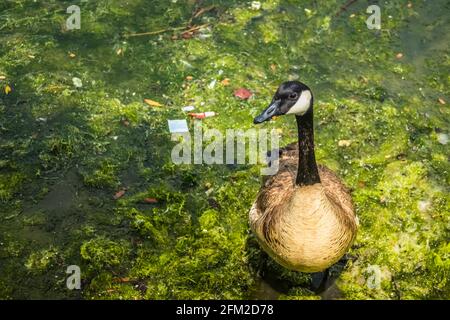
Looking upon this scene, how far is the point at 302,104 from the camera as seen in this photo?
4.64 m

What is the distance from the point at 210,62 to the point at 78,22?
6.81 ft

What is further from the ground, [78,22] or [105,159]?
[78,22]

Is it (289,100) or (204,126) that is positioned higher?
(289,100)

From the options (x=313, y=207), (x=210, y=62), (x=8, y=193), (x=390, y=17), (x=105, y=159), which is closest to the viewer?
(x=313, y=207)

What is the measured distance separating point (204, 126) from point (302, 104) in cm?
265

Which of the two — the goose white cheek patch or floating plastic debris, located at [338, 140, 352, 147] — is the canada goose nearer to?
the goose white cheek patch

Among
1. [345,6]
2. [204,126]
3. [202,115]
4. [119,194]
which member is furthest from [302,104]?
[345,6]

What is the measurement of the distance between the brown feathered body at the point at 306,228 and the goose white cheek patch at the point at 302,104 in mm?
650

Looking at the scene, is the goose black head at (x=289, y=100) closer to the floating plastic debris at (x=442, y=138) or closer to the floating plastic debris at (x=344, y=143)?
the floating plastic debris at (x=344, y=143)

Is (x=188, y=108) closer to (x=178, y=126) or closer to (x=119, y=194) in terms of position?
(x=178, y=126)

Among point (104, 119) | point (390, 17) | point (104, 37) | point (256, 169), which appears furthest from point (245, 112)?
point (390, 17)

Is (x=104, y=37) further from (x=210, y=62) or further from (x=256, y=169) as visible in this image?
(x=256, y=169)

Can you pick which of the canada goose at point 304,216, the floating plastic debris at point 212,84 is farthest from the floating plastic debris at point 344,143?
the canada goose at point 304,216
